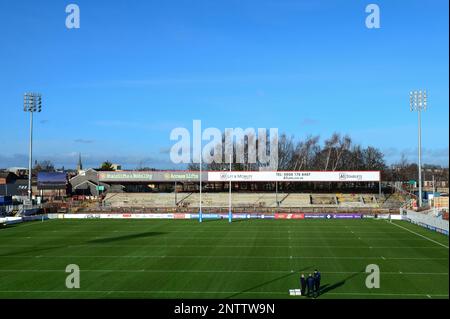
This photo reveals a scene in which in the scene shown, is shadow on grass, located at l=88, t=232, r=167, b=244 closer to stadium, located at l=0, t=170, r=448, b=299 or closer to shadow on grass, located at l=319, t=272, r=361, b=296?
stadium, located at l=0, t=170, r=448, b=299

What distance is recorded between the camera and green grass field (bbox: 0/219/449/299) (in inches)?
883

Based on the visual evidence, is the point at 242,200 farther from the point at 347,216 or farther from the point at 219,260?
the point at 219,260

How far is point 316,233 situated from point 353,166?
70490mm

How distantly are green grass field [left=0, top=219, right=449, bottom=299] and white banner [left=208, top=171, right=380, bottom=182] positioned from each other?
27585mm

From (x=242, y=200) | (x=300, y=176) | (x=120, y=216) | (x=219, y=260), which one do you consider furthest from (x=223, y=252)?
(x=300, y=176)

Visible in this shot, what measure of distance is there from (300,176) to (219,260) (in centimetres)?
5014

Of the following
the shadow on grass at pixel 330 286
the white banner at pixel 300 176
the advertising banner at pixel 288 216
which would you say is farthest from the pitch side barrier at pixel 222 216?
the shadow on grass at pixel 330 286

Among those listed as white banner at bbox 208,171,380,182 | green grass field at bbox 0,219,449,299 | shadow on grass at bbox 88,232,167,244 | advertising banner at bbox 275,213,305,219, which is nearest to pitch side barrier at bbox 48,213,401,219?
advertising banner at bbox 275,213,305,219

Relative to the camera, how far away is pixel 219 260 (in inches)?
1200

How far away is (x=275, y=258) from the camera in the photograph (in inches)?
1216

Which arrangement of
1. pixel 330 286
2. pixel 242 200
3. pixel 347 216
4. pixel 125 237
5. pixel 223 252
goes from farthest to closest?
pixel 242 200
pixel 347 216
pixel 125 237
pixel 223 252
pixel 330 286
